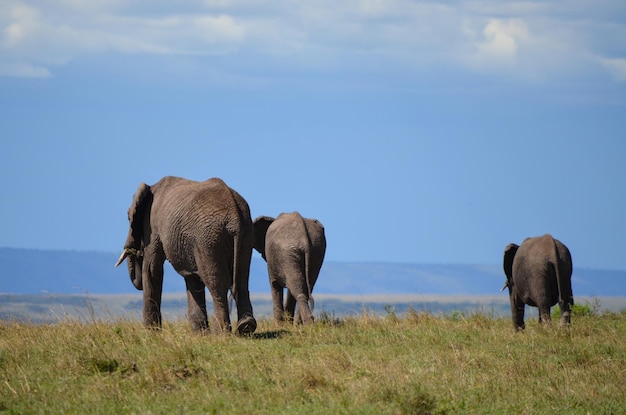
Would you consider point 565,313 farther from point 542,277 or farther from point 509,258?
point 509,258

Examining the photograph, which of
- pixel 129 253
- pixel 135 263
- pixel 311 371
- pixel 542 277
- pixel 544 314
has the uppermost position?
pixel 129 253

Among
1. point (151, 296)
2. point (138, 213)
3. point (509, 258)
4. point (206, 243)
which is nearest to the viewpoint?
point (206, 243)

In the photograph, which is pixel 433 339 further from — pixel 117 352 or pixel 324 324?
pixel 117 352

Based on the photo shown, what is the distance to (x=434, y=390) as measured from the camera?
15.1 metres

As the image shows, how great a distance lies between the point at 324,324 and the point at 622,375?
6664 mm

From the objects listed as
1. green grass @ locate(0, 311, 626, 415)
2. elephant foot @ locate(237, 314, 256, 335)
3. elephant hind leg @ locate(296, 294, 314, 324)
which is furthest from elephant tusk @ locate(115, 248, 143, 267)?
elephant hind leg @ locate(296, 294, 314, 324)

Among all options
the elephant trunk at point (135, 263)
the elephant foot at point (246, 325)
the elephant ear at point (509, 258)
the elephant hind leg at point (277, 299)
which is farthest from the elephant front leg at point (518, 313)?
the elephant trunk at point (135, 263)

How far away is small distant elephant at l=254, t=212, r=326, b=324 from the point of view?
79.4 ft

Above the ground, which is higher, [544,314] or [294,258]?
[294,258]

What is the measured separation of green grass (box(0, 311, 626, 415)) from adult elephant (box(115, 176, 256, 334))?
612 mm

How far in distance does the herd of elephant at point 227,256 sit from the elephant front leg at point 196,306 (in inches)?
0.7

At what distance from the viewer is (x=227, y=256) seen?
1980 cm

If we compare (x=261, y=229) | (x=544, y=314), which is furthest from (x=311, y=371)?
(x=261, y=229)

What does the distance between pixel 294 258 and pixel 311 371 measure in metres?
8.84
